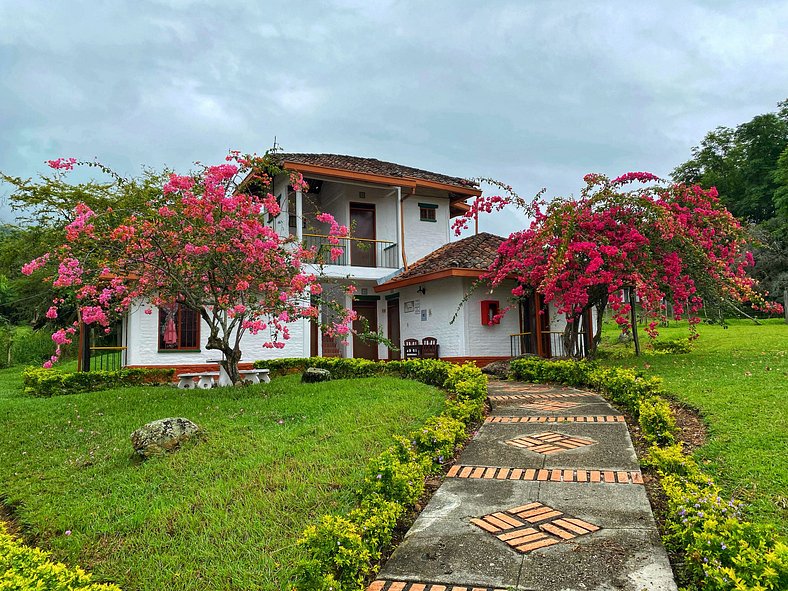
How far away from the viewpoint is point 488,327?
47.2ft

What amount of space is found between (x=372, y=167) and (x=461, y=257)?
4.36 m

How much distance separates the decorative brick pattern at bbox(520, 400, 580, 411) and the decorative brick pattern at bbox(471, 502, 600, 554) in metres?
3.57

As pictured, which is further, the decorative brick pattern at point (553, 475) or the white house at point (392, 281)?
the white house at point (392, 281)

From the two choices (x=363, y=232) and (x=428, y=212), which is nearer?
(x=363, y=232)

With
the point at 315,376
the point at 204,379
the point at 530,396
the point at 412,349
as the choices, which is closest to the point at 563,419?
the point at 530,396

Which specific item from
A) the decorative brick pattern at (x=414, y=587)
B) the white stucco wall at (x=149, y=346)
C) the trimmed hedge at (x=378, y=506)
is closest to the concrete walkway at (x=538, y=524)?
the decorative brick pattern at (x=414, y=587)

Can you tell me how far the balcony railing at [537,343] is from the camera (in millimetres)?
14547

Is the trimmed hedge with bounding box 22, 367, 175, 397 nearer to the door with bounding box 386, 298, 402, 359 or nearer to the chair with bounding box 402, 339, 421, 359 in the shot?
the chair with bounding box 402, 339, 421, 359

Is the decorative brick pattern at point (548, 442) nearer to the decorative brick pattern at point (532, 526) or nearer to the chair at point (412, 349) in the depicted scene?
the decorative brick pattern at point (532, 526)

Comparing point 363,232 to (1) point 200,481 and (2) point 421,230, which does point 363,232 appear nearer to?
(2) point 421,230

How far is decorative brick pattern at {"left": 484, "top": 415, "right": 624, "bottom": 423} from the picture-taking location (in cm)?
627

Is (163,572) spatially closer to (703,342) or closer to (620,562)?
(620,562)

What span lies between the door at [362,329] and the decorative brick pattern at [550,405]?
359 inches

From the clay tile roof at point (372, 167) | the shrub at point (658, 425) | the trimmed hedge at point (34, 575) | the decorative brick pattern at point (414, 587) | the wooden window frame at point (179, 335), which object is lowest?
the decorative brick pattern at point (414, 587)
